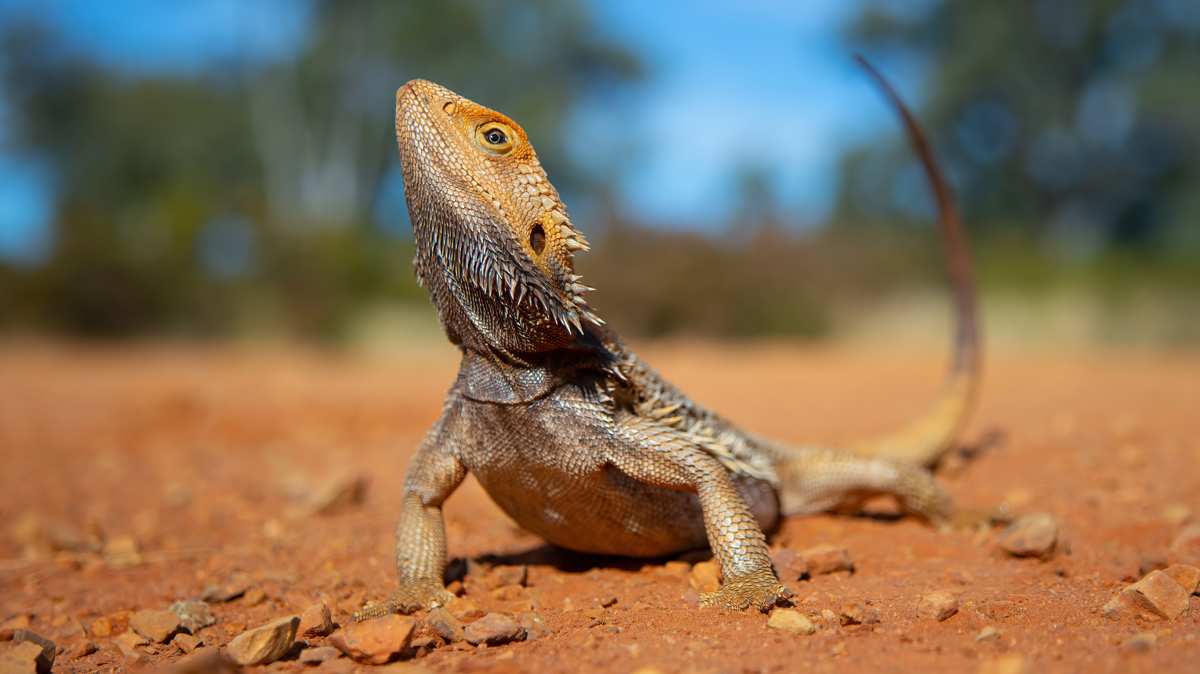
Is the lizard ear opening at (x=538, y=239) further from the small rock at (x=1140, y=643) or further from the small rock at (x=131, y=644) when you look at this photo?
the small rock at (x=1140, y=643)

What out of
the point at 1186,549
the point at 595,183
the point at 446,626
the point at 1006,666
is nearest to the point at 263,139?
the point at 595,183

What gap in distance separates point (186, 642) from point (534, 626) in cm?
132

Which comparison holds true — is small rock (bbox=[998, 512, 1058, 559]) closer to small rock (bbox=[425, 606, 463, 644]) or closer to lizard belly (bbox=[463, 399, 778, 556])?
lizard belly (bbox=[463, 399, 778, 556])

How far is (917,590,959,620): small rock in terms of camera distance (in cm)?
317

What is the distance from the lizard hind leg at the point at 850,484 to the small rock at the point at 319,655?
261 centimetres

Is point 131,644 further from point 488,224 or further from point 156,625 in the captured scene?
point 488,224

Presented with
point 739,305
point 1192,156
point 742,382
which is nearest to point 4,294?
point 739,305

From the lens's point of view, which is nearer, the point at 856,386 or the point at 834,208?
the point at 856,386

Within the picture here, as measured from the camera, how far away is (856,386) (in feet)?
44.5

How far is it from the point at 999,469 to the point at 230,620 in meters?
5.05

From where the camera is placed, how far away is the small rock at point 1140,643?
2652mm

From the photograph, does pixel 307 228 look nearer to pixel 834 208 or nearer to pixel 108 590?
pixel 834 208

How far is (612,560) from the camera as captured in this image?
4473 mm

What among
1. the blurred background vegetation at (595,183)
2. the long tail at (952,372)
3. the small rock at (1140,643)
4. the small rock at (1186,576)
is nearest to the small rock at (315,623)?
→ the small rock at (1140,643)
